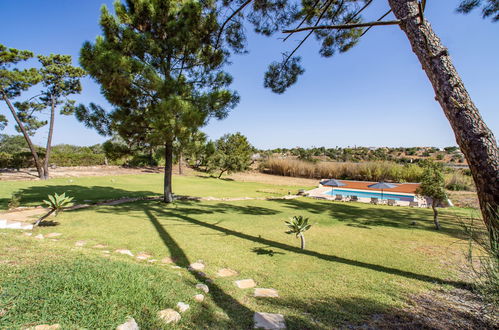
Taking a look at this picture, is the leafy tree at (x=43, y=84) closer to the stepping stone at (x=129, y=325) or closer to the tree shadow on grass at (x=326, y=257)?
the tree shadow on grass at (x=326, y=257)

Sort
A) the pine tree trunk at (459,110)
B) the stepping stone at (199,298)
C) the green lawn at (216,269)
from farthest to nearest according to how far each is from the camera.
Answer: the stepping stone at (199,298) → the pine tree trunk at (459,110) → the green lawn at (216,269)

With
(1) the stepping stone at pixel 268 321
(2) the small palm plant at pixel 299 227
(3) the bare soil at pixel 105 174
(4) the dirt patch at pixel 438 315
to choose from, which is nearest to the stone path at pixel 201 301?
(1) the stepping stone at pixel 268 321

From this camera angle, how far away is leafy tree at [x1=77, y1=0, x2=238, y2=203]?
273 inches

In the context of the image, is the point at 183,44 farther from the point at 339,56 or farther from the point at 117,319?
the point at 117,319

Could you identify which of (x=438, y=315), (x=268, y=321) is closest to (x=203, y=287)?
(x=268, y=321)

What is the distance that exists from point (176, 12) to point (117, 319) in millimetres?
9293

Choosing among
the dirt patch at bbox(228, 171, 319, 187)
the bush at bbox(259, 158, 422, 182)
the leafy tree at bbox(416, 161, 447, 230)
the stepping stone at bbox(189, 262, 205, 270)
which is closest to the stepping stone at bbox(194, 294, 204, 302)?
the stepping stone at bbox(189, 262, 205, 270)

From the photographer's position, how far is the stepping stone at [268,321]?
2.14 m

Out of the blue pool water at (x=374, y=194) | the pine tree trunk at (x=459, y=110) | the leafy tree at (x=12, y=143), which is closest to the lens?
the pine tree trunk at (x=459, y=110)

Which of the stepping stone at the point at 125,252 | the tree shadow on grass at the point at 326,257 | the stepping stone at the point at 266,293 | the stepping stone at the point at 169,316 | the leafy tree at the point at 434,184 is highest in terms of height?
the leafy tree at the point at 434,184

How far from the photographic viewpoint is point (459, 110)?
2188mm

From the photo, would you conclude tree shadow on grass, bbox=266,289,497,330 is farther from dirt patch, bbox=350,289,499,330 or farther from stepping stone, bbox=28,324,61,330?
stepping stone, bbox=28,324,61,330

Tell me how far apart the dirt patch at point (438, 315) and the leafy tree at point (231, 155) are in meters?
18.1

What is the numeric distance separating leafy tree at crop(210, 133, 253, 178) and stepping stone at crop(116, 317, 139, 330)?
18368mm
